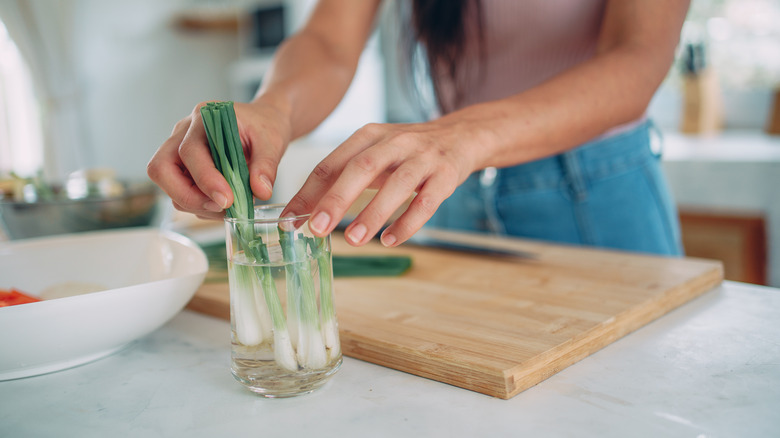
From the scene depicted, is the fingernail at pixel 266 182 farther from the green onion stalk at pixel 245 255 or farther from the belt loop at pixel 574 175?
the belt loop at pixel 574 175

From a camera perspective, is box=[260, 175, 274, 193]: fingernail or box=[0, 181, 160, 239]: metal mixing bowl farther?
box=[0, 181, 160, 239]: metal mixing bowl

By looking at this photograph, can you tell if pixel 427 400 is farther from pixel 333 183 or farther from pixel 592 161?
pixel 592 161

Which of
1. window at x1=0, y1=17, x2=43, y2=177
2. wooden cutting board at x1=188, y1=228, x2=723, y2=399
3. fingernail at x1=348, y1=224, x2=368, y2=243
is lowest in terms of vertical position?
wooden cutting board at x1=188, y1=228, x2=723, y2=399

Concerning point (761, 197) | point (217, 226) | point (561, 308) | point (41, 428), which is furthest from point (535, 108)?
point (761, 197)

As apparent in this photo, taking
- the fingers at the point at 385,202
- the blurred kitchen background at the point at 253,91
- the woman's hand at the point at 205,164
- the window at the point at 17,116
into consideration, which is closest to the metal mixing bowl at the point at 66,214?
the woman's hand at the point at 205,164

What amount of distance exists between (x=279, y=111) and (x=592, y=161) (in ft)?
2.01

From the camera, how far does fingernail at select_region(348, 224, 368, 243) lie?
53 centimetres

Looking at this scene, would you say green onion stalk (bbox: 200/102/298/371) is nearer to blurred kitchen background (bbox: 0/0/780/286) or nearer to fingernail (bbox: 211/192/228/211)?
fingernail (bbox: 211/192/228/211)

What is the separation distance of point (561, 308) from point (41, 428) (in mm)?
550

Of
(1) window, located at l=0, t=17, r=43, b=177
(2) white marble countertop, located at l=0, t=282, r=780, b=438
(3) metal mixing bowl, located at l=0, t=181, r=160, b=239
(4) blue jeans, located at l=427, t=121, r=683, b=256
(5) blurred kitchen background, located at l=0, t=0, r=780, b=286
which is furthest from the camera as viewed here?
(1) window, located at l=0, t=17, r=43, b=177

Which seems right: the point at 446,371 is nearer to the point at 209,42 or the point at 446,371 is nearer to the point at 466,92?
the point at 466,92

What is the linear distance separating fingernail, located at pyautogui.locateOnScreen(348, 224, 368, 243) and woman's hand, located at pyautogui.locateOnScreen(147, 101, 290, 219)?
10 centimetres

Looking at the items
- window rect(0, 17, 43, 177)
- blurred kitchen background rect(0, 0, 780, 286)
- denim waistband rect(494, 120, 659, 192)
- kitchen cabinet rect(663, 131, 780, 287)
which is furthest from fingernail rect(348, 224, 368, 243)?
window rect(0, 17, 43, 177)

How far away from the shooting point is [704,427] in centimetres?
48
